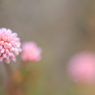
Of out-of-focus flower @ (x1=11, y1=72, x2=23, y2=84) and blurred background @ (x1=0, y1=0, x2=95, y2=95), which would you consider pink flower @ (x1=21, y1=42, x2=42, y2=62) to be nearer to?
out-of-focus flower @ (x1=11, y1=72, x2=23, y2=84)

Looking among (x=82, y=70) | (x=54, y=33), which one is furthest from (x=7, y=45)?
(x=54, y=33)

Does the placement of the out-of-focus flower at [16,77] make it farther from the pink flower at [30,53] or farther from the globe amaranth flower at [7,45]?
the globe amaranth flower at [7,45]

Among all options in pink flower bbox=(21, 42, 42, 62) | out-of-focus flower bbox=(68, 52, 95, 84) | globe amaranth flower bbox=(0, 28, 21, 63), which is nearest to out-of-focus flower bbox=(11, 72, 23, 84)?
pink flower bbox=(21, 42, 42, 62)

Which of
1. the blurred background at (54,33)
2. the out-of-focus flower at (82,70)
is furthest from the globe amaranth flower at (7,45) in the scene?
the out-of-focus flower at (82,70)

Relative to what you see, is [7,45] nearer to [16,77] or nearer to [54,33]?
[16,77]

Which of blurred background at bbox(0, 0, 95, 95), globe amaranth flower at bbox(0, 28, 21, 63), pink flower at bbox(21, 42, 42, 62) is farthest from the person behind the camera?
blurred background at bbox(0, 0, 95, 95)
